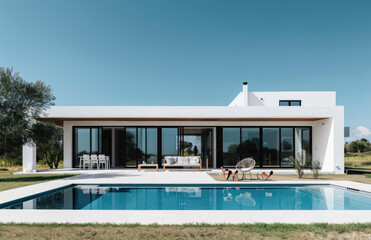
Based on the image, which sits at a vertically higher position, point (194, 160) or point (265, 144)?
point (265, 144)

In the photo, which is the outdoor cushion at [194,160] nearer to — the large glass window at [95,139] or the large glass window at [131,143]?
the large glass window at [131,143]

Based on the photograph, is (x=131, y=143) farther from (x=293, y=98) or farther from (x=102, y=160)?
(x=293, y=98)

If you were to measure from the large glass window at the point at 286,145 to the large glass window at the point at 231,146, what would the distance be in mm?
2528

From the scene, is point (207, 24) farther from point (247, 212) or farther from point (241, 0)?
point (247, 212)

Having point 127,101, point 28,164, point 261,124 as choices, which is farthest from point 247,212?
point 127,101

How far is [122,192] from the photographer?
804cm

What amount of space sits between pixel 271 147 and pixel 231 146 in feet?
7.49

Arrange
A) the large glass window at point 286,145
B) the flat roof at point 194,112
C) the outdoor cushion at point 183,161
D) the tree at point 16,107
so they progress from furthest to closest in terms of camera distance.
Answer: the large glass window at point 286,145 → the outdoor cushion at point 183,161 → the flat roof at point 194,112 → the tree at point 16,107

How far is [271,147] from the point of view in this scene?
15258 millimetres

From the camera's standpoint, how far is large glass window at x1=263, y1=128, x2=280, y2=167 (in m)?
15.2

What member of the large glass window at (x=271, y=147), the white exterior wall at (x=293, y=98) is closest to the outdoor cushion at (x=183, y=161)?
the large glass window at (x=271, y=147)

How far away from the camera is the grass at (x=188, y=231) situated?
3.96m

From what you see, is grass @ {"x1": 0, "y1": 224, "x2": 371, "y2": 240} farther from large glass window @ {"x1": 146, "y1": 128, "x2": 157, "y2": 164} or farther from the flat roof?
large glass window @ {"x1": 146, "y1": 128, "x2": 157, "y2": 164}

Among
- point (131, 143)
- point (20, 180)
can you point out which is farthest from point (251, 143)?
point (20, 180)
